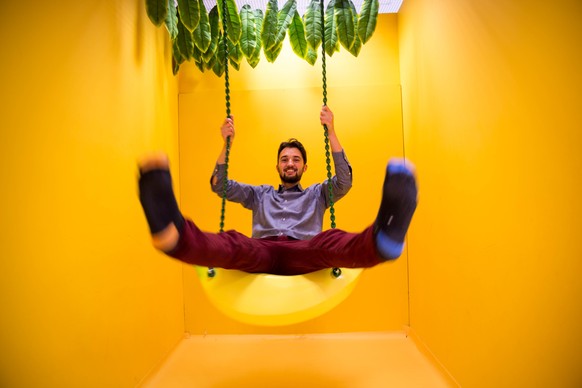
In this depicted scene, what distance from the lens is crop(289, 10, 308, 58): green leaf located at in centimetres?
244

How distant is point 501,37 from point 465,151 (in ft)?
1.69

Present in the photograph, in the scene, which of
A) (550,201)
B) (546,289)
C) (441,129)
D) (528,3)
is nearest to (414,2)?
(441,129)

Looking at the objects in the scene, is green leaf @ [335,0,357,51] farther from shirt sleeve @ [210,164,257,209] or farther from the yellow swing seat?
the yellow swing seat

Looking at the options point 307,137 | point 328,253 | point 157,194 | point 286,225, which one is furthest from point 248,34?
point 157,194

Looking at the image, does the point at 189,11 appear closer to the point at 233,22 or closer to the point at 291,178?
the point at 233,22

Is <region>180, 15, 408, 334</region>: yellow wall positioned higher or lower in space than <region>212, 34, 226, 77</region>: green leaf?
lower

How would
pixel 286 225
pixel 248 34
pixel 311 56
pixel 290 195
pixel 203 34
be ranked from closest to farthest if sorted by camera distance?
1. pixel 286 225
2. pixel 290 195
3. pixel 203 34
4. pixel 248 34
5. pixel 311 56

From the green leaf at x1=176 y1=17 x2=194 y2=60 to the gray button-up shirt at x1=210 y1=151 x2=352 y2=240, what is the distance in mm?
887

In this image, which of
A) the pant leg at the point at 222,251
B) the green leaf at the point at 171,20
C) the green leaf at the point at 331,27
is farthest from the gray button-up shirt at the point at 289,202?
the green leaf at the point at 331,27

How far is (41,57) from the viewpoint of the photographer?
50.6 inches

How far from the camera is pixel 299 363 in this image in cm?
232

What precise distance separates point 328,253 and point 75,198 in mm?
918

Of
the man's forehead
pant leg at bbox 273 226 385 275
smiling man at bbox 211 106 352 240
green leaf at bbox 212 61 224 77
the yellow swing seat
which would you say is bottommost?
the yellow swing seat

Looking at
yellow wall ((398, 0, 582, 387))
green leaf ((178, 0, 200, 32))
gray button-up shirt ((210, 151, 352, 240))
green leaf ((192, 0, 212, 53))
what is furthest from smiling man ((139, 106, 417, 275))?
green leaf ((192, 0, 212, 53))
